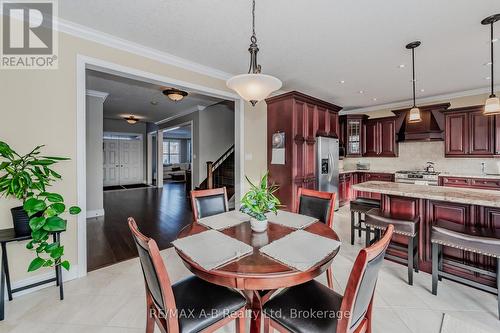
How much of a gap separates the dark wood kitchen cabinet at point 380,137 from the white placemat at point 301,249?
17.5 ft

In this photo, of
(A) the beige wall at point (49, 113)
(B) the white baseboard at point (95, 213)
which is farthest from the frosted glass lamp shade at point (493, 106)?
(B) the white baseboard at point (95, 213)

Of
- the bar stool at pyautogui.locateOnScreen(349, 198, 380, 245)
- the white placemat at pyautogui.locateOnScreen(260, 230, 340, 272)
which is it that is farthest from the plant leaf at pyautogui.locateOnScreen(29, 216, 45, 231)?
the bar stool at pyautogui.locateOnScreen(349, 198, 380, 245)

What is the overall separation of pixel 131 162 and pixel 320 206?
913cm

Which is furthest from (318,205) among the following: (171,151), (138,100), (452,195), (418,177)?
(171,151)

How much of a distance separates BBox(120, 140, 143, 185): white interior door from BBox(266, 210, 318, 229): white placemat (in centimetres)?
884

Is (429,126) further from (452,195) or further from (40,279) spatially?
(40,279)

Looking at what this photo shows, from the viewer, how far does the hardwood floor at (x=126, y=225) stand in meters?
3.00

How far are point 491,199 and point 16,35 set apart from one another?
4.76m

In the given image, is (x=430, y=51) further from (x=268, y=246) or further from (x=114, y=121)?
(x=114, y=121)

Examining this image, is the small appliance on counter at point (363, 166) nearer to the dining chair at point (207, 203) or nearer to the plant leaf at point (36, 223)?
the dining chair at point (207, 203)

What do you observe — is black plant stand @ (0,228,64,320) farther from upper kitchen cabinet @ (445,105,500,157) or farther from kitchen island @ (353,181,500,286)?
upper kitchen cabinet @ (445,105,500,157)

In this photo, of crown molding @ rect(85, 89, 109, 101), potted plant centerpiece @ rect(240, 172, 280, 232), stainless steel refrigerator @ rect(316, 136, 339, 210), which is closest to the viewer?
potted plant centerpiece @ rect(240, 172, 280, 232)

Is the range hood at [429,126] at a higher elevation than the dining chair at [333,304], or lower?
higher

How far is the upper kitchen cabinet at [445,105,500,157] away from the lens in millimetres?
4336
